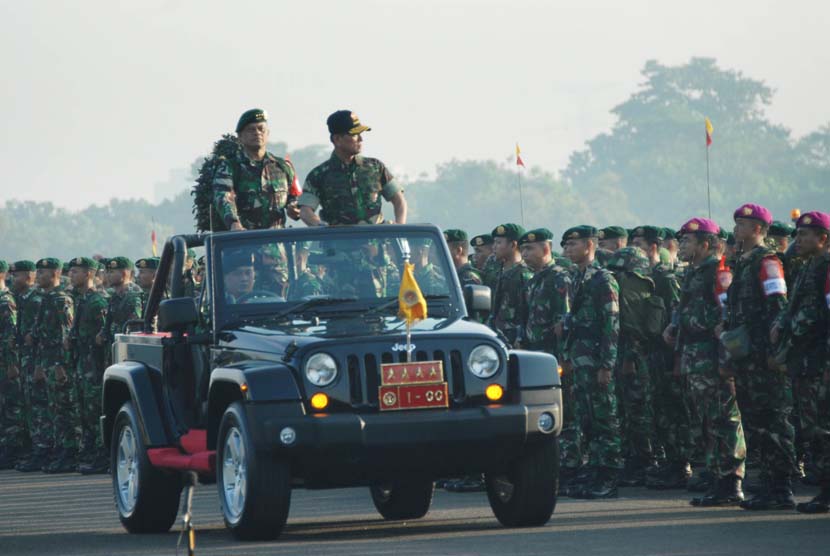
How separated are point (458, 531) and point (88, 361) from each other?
10.2 m

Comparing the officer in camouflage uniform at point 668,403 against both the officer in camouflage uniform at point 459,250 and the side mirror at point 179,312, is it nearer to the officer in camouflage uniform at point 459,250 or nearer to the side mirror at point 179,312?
the officer in camouflage uniform at point 459,250

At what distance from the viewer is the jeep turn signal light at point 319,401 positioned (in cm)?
1115

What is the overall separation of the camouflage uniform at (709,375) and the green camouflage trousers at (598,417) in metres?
0.91

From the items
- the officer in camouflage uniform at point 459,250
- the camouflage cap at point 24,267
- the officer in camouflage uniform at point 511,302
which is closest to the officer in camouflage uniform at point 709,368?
the officer in camouflage uniform at point 511,302

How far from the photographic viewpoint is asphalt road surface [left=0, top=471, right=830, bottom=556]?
1119 cm

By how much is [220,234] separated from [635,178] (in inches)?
A: 5103

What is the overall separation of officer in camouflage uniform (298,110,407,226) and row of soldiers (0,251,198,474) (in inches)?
275

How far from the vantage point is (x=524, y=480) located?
38.8ft

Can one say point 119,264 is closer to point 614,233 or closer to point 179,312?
point 614,233

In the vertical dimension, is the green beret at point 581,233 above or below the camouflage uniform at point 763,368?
above

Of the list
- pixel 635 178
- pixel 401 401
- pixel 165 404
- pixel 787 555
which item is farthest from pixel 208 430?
pixel 635 178

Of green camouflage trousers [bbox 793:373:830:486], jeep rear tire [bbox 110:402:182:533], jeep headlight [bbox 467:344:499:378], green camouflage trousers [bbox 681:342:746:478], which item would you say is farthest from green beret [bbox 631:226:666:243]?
jeep headlight [bbox 467:344:499:378]

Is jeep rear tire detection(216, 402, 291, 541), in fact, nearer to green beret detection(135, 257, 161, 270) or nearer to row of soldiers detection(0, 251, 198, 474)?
row of soldiers detection(0, 251, 198, 474)

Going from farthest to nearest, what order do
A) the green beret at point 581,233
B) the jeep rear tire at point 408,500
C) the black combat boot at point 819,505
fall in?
the green beret at point 581,233 < the jeep rear tire at point 408,500 < the black combat boot at point 819,505
